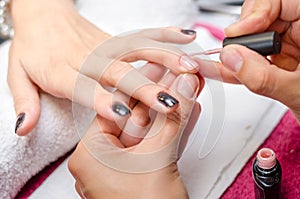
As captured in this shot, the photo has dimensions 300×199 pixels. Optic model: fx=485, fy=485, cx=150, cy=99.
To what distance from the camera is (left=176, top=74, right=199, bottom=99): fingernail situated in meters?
0.69

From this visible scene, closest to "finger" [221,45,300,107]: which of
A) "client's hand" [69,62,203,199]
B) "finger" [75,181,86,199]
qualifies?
"client's hand" [69,62,203,199]

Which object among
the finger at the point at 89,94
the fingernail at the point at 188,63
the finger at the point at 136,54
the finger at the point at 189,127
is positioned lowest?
the finger at the point at 189,127

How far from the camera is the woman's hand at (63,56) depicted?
72cm

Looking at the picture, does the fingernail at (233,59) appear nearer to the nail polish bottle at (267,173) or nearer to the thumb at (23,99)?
the nail polish bottle at (267,173)

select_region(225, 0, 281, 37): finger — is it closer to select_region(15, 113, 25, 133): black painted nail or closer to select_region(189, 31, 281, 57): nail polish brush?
select_region(189, 31, 281, 57): nail polish brush

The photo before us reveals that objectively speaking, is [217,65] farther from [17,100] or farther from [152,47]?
[17,100]

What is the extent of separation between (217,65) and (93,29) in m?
0.25

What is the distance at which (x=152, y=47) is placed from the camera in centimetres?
77

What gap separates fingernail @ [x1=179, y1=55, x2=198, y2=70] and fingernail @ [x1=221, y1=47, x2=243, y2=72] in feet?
0.33

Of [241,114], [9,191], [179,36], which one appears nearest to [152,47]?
[179,36]

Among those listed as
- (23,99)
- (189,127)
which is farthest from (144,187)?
(23,99)

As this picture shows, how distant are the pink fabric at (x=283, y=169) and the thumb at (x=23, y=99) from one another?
104 millimetres

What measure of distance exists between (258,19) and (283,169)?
0.77ft

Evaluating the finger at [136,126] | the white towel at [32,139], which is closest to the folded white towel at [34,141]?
the white towel at [32,139]
